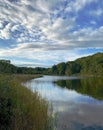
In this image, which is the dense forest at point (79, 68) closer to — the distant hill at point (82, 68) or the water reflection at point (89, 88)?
the distant hill at point (82, 68)

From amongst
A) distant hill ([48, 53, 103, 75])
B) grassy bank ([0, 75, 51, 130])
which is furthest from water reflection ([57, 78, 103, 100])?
distant hill ([48, 53, 103, 75])

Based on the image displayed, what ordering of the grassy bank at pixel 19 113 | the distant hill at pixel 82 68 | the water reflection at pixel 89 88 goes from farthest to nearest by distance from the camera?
the distant hill at pixel 82 68
the water reflection at pixel 89 88
the grassy bank at pixel 19 113

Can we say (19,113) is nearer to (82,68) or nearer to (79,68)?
(82,68)

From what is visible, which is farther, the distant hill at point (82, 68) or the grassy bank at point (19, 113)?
the distant hill at point (82, 68)

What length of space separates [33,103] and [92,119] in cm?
384

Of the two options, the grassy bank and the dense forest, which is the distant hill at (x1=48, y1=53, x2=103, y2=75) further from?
the grassy bank

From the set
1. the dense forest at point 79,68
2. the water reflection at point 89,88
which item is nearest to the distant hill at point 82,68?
the dense forest at point 79,68

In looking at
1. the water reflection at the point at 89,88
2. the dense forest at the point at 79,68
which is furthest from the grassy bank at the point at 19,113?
the dense forest at the point at 79,68

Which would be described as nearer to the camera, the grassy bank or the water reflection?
the grassy bank

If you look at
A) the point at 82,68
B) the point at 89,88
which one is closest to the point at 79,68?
the point at 82,68

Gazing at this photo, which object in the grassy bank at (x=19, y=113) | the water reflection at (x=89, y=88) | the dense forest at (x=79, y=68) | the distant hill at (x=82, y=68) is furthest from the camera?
the distant hill at (x=82, y=68)

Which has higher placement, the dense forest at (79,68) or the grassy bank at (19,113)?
the dense forest at (79,68)

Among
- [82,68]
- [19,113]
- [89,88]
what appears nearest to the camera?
[19,113]

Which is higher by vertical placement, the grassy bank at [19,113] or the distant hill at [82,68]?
the distant hill at [82,68]
